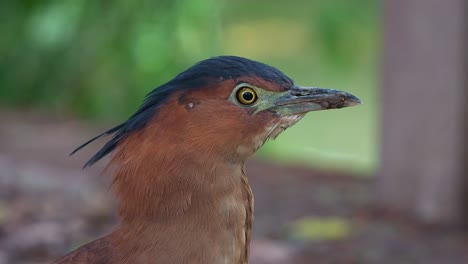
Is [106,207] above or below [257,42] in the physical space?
below

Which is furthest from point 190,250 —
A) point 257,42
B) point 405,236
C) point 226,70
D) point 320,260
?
point 257,42

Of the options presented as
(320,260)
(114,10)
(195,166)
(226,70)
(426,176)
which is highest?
(114,10)

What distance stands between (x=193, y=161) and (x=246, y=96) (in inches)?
10.0

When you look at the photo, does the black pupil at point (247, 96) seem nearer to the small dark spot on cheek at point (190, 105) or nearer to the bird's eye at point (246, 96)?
the bird's eye at point (246, 96)

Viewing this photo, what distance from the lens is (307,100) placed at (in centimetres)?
301

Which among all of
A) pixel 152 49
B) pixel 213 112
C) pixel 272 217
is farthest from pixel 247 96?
pixel 152 49

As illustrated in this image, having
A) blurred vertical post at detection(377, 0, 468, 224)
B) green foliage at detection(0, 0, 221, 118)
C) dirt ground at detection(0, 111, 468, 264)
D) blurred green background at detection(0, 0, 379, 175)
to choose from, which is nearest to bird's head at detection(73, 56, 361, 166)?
dirt ground at detection(0, 111, 468, 264)

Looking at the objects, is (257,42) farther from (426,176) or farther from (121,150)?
(121,150)

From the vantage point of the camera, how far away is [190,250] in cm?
290

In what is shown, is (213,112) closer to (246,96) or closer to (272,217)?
(246,96)

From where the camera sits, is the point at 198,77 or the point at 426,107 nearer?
the point at 198,77

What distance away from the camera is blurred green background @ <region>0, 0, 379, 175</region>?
8.25 metres

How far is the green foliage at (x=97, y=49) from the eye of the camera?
8.23 m

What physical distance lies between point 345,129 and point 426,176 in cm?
429
